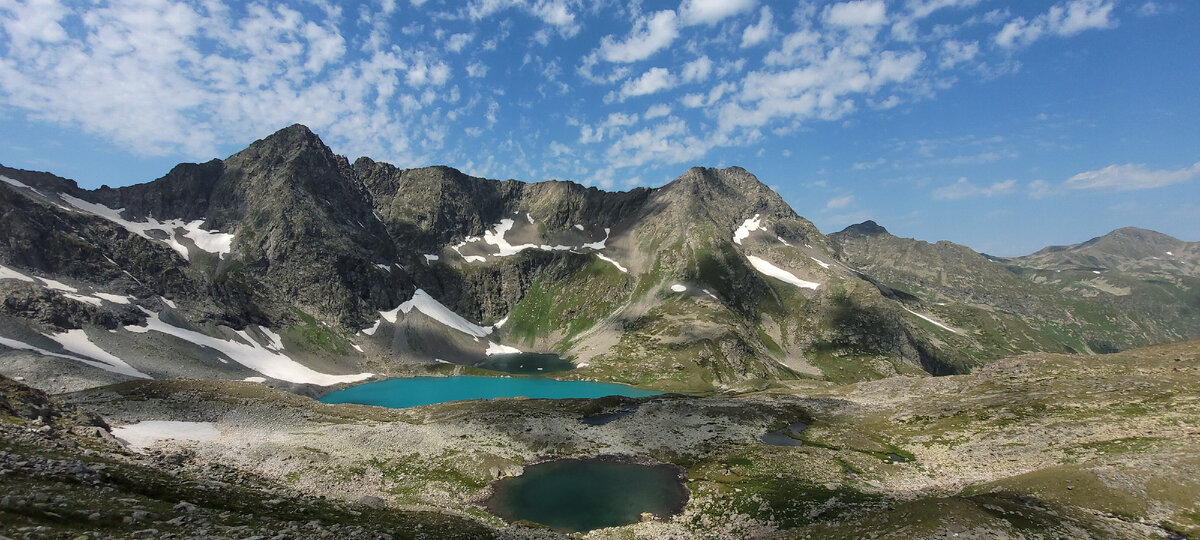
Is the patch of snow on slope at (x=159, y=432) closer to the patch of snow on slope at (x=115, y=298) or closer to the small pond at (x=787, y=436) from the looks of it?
the small pond at (x=787, y=436)

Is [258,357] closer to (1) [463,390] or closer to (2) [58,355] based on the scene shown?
(2) [58,355]

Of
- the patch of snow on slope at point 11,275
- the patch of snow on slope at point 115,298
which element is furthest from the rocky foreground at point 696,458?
the patch of snow on slope at point 11,275

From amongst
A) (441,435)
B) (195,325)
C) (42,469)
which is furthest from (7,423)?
(195,325)

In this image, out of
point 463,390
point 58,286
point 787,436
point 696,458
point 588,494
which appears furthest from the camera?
point 463,390

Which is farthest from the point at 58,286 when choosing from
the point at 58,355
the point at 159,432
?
the point at 159,432

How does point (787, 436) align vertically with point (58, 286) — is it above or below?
below

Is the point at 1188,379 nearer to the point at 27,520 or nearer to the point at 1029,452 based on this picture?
the point at 1029,452
